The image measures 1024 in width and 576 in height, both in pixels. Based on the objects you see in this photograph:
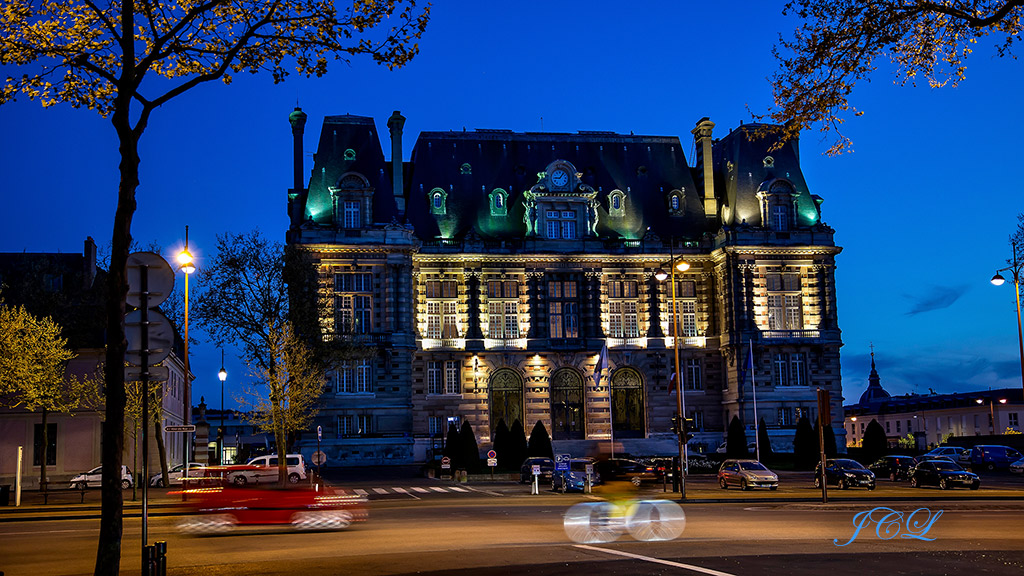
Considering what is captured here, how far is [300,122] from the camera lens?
82.6m

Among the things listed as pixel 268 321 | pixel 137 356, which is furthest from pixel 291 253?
pixel 137 356

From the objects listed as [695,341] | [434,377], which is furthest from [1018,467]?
[434,377]

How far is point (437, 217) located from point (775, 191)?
26.7m

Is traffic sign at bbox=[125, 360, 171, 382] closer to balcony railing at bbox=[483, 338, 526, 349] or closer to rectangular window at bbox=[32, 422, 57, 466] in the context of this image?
rectangular window at bbox=[32, 422, 57, 466]

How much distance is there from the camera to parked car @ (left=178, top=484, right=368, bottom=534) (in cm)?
2617

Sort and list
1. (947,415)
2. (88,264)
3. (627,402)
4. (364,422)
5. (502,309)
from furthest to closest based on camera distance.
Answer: (947,415) → (627,402) → (502,309) → (364,422) → (88,264)

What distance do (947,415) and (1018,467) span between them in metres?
87.4

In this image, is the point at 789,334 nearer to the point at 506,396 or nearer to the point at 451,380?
the point at 506,396

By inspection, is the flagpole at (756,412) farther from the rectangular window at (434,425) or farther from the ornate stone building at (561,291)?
the rectangular window at (434,425)

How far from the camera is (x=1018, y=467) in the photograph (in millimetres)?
64875

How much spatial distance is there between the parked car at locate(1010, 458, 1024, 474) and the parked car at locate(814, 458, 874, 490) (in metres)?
22.9

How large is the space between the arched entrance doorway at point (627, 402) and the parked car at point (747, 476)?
118ft

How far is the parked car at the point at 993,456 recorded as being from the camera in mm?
68750

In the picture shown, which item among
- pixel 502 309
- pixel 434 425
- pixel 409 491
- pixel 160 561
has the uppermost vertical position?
pixel 502 309
